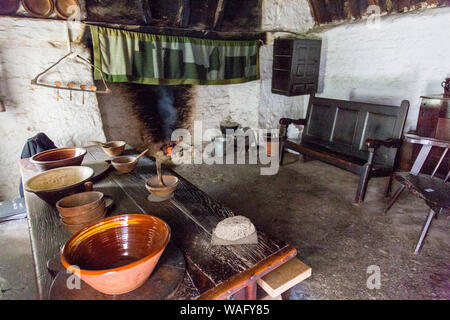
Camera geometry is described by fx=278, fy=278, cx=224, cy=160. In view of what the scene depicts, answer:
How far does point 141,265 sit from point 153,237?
30 centimetres

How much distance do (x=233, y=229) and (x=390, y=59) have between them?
4.23 m

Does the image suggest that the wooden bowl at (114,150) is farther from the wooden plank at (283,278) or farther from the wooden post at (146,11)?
the wooden post at (146,11)

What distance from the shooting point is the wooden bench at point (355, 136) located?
11.0ft

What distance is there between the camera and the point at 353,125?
3.91 metres

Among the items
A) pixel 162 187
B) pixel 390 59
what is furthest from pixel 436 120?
pixel 162 187

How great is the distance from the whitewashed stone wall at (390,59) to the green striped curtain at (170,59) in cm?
145

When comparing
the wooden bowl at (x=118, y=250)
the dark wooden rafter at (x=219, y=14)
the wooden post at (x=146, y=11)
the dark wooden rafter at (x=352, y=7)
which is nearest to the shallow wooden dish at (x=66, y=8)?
the wooden post at (x=146, y=11)

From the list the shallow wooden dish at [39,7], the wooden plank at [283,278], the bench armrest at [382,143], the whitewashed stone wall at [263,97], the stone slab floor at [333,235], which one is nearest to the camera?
the wooden plank at [283,278]

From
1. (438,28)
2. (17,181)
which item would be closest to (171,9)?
(17,181)

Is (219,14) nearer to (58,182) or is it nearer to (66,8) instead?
(66,8)

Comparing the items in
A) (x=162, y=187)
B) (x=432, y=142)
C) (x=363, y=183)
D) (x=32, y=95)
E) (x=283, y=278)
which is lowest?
(x=363, y=183)

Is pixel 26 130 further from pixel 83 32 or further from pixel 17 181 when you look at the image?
pixel 83 32

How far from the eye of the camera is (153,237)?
131 cm

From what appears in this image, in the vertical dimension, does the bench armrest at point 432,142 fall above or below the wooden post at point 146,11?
below
